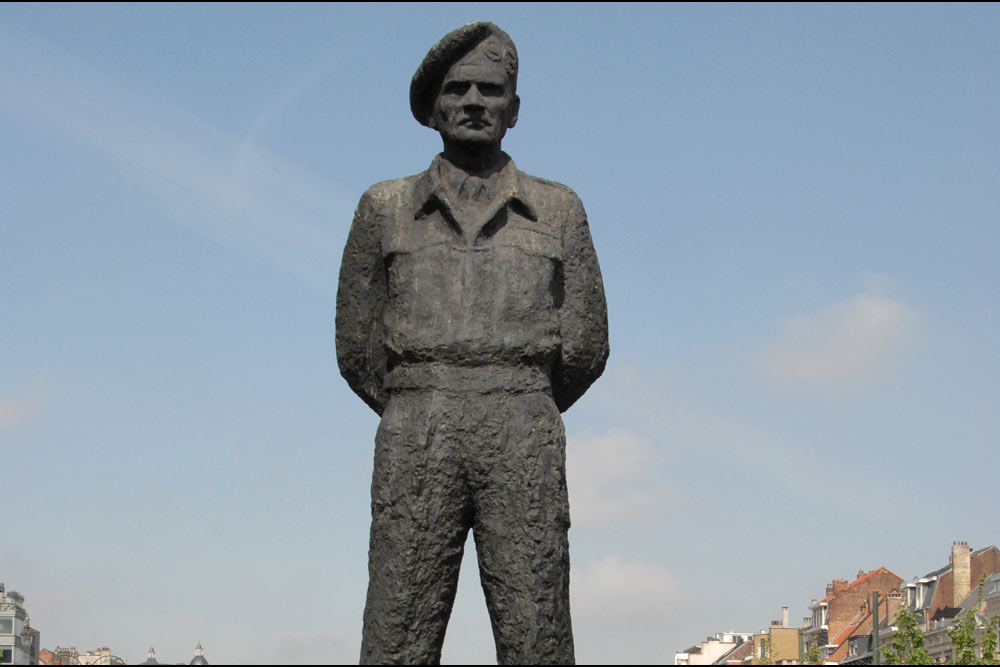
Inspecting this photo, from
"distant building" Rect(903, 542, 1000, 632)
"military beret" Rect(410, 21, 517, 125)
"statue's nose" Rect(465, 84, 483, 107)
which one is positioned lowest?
"statue's nose" Rect(465, 84, 483, 107)

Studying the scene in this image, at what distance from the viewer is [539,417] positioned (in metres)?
8.11

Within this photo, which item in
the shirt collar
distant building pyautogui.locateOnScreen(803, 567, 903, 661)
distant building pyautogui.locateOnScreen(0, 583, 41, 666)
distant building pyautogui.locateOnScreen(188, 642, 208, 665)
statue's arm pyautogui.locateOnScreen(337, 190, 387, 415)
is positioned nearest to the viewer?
the shirt collar

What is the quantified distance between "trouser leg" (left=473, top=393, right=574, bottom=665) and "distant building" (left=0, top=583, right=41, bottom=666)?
58.9 m

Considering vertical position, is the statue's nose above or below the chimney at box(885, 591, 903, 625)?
below

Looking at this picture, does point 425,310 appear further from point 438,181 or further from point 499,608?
point 499,608

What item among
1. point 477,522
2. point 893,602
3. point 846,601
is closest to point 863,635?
point 893,602

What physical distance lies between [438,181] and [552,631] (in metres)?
2.61

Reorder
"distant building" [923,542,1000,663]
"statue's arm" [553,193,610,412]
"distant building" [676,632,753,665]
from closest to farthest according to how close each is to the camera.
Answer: "statue's arm" [553,193,610,412] < "distant building" [923,542,1000,663] < "distant building" [676,632,753,665]

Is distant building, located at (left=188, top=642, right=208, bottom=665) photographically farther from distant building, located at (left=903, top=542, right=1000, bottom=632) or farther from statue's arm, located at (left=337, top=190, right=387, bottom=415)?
distant building, located at (left=903, top=542, right=1000, bottom=632)

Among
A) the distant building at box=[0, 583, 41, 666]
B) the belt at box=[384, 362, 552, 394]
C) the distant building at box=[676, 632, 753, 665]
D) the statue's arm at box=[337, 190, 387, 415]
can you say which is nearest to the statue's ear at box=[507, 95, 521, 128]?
the statue's arm at box=[337, 190, 387, 415]

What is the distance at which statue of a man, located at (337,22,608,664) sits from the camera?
26.3 ft

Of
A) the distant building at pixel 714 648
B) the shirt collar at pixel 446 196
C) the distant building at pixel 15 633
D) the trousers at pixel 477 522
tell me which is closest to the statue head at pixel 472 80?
the shirt collar at pixel 446 196

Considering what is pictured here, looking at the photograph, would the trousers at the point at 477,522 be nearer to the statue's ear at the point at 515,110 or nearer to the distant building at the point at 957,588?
the statue's ear at the point at 515,110

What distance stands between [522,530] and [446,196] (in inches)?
76.4
